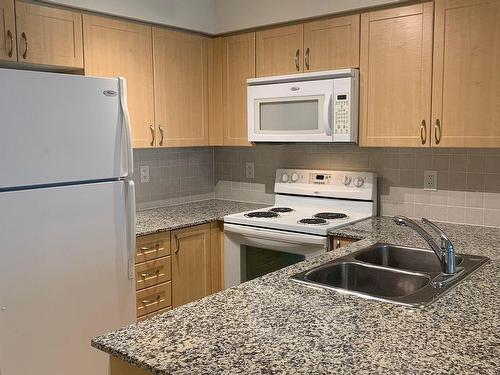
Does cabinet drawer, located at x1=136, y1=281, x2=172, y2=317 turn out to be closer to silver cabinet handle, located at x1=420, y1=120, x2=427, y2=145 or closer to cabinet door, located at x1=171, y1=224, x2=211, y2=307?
cabinet door, located at x1=171, y1=224, x2=211, y2=307

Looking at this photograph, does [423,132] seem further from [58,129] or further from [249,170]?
[58,129]

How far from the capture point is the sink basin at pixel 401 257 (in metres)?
2.26

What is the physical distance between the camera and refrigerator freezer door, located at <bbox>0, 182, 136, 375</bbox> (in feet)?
6.97

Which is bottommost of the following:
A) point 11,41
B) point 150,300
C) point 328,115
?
point 150,300

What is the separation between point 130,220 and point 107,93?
64 cm

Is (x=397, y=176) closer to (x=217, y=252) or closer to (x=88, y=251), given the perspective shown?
(x=217, y=252)

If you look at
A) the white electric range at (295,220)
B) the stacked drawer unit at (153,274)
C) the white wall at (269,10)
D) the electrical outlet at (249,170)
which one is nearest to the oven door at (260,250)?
the white electric range at (295,220)

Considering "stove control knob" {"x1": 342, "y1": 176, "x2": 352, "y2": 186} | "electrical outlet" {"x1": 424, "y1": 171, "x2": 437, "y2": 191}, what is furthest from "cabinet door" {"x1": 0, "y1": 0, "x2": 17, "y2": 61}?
"electrical outlet" {"x1": 424, "y1": 171, "x2": 437, "y2": 191}

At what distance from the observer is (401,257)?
2354 mm

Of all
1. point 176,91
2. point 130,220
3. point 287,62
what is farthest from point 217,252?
point 287,62

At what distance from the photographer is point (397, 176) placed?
3.13 m

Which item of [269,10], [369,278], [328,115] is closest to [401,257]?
[369,278]

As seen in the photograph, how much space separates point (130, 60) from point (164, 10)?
0.42 m

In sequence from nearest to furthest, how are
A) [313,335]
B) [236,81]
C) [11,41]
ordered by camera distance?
[313,335] → [11,41] → [236,81]
